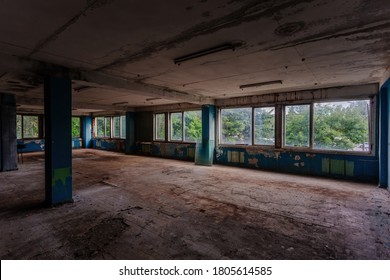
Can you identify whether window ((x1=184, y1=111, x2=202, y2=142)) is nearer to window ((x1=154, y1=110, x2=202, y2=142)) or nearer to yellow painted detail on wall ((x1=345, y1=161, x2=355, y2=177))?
window ((x1=154, y1=110, x2=202, y2=142))

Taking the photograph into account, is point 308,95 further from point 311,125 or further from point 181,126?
point 181,126

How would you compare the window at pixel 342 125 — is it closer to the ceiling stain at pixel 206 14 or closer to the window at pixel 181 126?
the window at pixel 181 126

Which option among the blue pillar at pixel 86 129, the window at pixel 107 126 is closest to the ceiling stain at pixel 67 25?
the window at pixel 107 126

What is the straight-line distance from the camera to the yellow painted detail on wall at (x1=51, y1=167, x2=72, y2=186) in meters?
4.35

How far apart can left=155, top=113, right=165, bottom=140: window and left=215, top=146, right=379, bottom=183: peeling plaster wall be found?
3791mm

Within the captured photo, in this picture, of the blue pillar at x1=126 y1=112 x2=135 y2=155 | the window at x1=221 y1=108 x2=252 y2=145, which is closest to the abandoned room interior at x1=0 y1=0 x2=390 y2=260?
the window at x1=221 y1=108 x2=252 y2=145

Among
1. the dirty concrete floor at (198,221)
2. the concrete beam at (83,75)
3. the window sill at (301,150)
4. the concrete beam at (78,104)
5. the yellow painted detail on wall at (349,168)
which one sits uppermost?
the concrete beam at (78,104)

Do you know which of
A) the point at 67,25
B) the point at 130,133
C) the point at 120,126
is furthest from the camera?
the point at 120,126

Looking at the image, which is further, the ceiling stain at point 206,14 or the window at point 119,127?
the window at point 119,127

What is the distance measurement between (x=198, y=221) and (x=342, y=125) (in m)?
5.62

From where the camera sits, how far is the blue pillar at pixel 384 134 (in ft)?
18.1

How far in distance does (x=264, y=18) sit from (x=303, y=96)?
17.6 feet

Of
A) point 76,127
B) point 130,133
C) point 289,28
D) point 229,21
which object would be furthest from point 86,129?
point 289,28

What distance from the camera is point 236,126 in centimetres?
909
